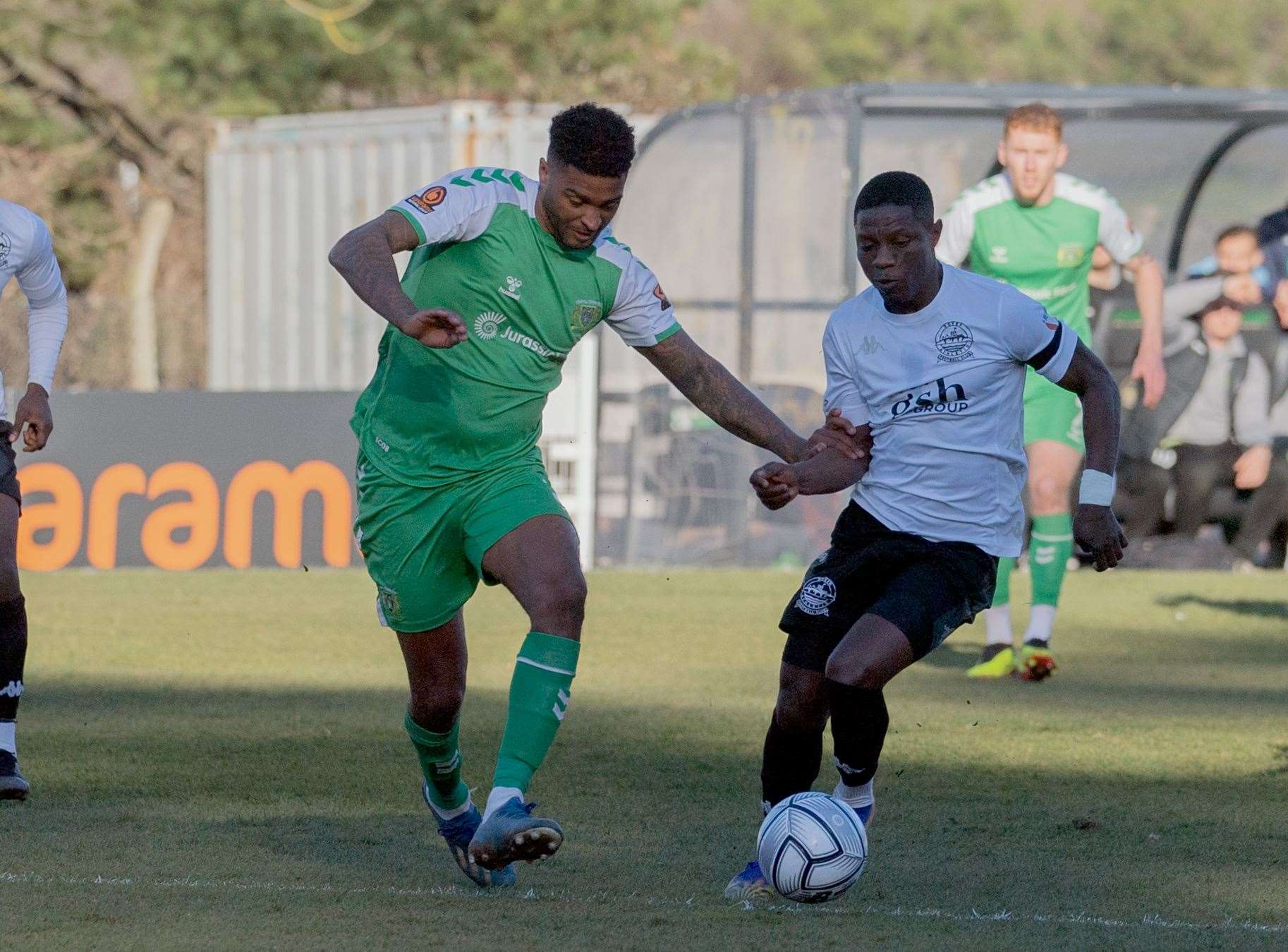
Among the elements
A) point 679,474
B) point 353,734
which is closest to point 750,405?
point 353,734

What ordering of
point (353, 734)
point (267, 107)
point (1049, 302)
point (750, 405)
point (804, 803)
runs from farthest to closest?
point (267, 107) → point (1049, 302) → point (353, 734) → point (750, 405) → point (804, 803)

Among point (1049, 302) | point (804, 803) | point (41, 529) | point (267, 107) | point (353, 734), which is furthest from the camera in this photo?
point (267, 107)

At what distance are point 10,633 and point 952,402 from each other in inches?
137

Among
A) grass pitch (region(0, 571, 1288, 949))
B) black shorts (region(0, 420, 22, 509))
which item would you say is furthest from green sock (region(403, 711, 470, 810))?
black shorts (region(0, 420, 22, 509))

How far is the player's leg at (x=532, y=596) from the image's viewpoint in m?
5.43

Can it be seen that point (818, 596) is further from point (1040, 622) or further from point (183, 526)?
point (183, 526)

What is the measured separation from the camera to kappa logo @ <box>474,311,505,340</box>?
18.6 feet

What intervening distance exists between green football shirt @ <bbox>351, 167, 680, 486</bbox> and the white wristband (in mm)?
1422

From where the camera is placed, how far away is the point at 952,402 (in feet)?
20.0

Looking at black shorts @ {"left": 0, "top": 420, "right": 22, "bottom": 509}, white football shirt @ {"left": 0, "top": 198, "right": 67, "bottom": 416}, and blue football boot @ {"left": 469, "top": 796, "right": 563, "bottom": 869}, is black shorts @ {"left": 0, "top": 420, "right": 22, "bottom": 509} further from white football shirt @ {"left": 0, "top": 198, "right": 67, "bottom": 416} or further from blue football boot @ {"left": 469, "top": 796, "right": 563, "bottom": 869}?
blue football boot @ {"left": 469, "top": 796, "right": 563, "bottom": 869}

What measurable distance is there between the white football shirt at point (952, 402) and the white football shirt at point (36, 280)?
301cm

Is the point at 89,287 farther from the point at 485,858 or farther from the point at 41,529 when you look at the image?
the point at 485,858

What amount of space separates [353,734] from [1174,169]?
12.8 metres

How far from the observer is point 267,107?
31.5m
